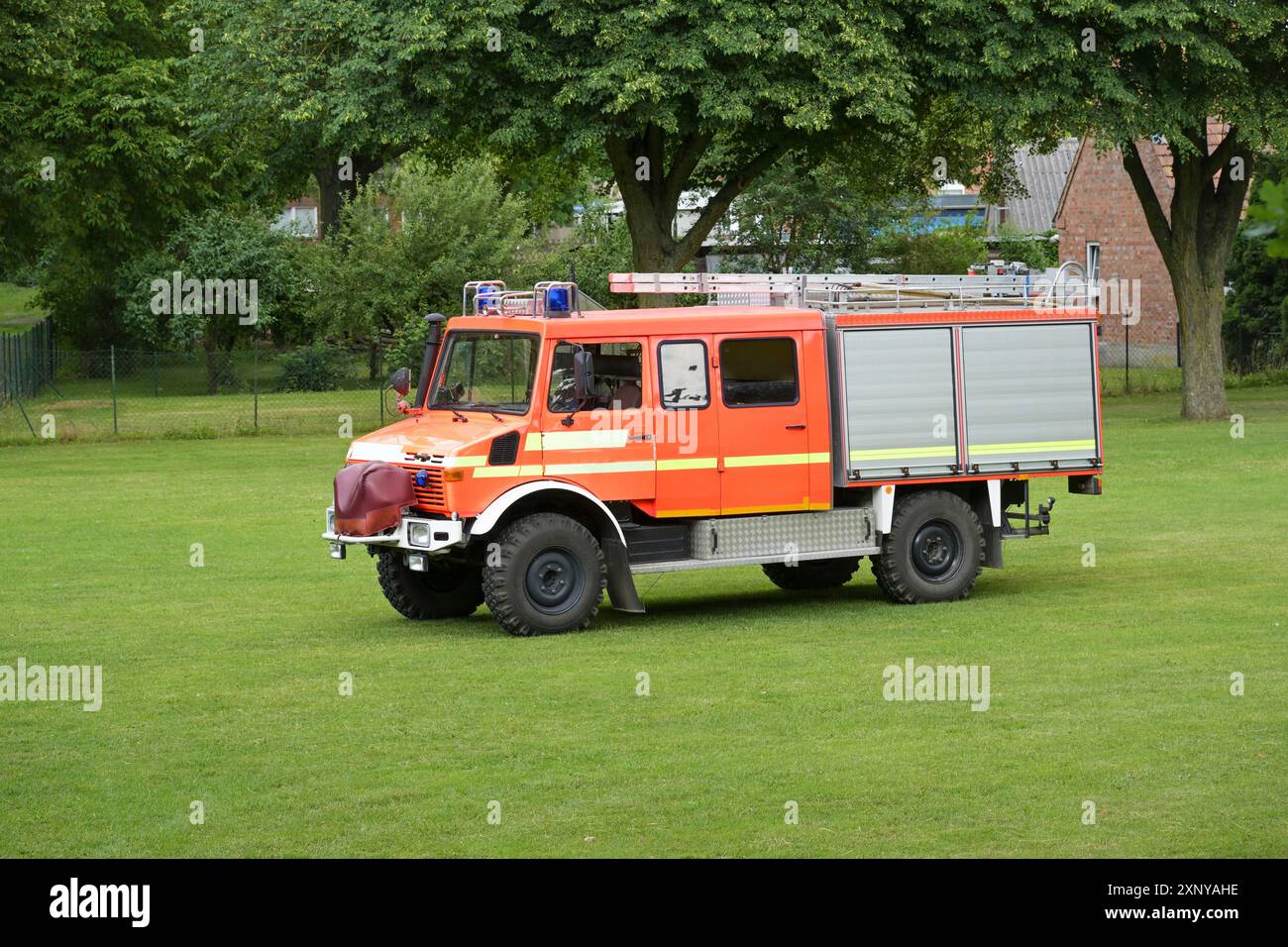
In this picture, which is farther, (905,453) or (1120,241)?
(1120,241)

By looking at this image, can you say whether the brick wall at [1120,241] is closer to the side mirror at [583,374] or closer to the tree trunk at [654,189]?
the tree trunk at [654,189]

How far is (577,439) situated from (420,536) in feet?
5.12

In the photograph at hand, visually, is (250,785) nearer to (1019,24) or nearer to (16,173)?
(1019,24)

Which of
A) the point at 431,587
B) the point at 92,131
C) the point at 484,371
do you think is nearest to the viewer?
the point at 484,371

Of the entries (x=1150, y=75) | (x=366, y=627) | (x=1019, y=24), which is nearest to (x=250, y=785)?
(x=366, y=627)

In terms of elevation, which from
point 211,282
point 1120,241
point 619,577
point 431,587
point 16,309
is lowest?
point 431,587

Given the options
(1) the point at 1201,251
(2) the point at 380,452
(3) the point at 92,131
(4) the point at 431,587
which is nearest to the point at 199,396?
(3) the point at 92,131

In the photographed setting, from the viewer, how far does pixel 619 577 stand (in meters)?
16.1

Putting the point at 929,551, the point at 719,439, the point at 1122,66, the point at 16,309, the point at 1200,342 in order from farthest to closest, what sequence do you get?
the point at 16,309 → the point at 1200,342 → the point at 1122,66 → the point at 929,551 → the point at 719,439

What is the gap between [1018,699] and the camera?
41.7 feet

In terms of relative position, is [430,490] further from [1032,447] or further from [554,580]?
[1032,447]

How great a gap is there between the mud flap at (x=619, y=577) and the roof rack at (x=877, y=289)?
2.59m

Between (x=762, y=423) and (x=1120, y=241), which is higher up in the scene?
(x=1120, y=241)

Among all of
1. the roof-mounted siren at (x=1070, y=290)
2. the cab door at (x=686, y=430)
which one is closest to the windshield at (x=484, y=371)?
the cab door at (x=686, y=430)
